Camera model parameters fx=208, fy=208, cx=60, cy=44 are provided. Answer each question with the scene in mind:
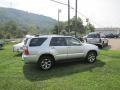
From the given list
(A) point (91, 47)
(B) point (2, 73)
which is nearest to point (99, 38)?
(A) point (91, 47)

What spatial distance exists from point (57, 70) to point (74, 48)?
1703 mm

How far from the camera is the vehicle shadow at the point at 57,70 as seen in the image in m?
10.0

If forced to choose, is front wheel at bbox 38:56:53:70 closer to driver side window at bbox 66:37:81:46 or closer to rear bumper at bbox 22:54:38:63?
rear bumper at bbox 22:54:38:63

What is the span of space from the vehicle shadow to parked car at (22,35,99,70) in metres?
0.48

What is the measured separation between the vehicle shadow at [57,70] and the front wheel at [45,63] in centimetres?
24

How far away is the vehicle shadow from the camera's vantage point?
10008mm

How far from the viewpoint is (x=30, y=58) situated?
10688 mm

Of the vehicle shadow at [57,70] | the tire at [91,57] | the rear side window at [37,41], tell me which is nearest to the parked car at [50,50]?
the rear side window at [37,41]

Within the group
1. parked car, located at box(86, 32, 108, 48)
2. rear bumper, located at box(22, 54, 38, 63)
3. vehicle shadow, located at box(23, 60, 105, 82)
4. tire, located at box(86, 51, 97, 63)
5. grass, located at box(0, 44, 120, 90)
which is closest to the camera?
grass, located at box(0, 44, 120, 90)

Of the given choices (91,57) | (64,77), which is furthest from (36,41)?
(91,57)

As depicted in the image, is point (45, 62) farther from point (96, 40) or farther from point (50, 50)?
point (96, 40)

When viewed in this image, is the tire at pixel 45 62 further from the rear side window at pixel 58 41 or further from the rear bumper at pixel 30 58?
the rear side window at pixel 58 41

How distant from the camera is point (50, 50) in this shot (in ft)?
36.6

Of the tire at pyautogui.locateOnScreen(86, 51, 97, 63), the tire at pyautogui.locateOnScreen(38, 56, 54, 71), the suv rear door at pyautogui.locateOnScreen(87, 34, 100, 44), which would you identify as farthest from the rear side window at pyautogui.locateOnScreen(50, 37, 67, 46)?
the suv rear door at pyautogui.locateOnScreen(87, 34, 100, 44)
